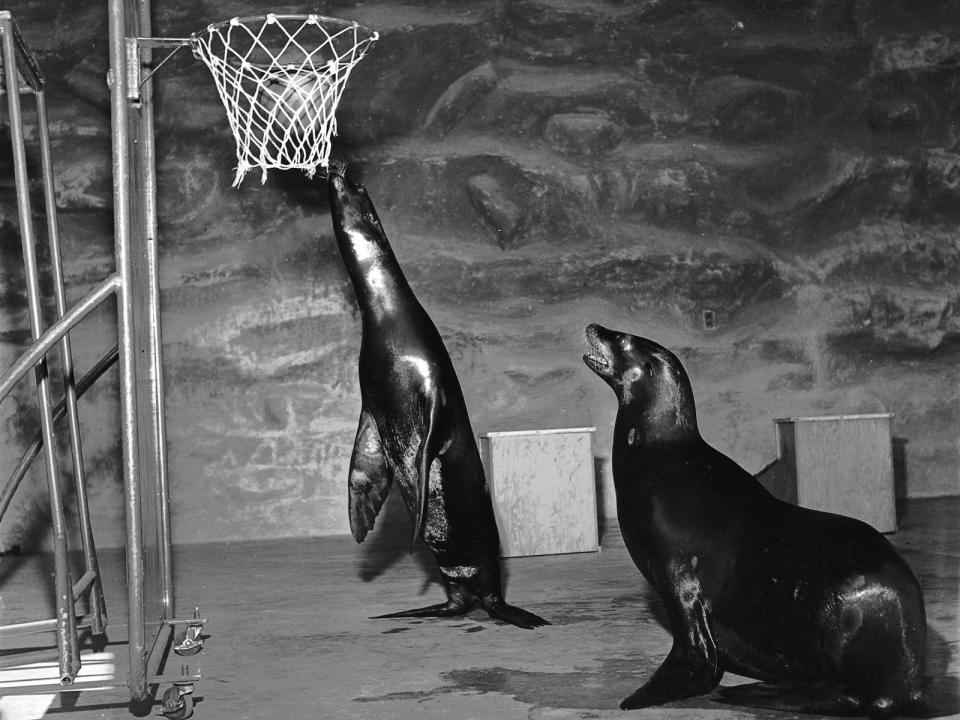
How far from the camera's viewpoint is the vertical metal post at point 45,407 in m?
3.47

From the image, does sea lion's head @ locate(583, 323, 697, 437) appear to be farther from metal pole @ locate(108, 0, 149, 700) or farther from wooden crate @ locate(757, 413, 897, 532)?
wooden crate @ locate(757, 413, 897, 532)

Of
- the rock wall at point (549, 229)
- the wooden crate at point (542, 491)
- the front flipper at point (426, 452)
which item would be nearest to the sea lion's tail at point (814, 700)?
the front flipper at point (426, 452)

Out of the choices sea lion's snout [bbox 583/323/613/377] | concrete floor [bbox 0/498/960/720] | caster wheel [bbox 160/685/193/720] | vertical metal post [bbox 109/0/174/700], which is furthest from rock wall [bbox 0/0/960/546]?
caster wheel [bbox 160/685/193/720]

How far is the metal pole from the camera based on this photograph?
3.26 metres

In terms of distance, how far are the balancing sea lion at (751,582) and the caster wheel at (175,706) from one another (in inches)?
52.5

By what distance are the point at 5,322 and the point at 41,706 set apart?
4996 millimetres

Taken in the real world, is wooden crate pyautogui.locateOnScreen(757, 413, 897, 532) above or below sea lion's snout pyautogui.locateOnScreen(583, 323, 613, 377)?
below

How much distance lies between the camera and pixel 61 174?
8211 millimetres

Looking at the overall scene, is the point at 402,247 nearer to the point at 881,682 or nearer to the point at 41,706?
the point at 41,706

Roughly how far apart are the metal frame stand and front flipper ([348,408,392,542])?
2.72 feet

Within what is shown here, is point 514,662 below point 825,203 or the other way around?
below

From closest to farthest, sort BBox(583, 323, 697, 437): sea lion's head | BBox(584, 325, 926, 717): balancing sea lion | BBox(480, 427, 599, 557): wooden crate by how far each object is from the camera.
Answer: BBox(584, 325, 926, 717): balancing sea lion < BBox(583, 323, 697, 437): sea lion's head < BBox(480, 427, 599, 557): wooden crate

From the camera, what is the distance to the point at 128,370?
3.26 metres

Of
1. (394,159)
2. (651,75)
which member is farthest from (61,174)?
(651,75)
